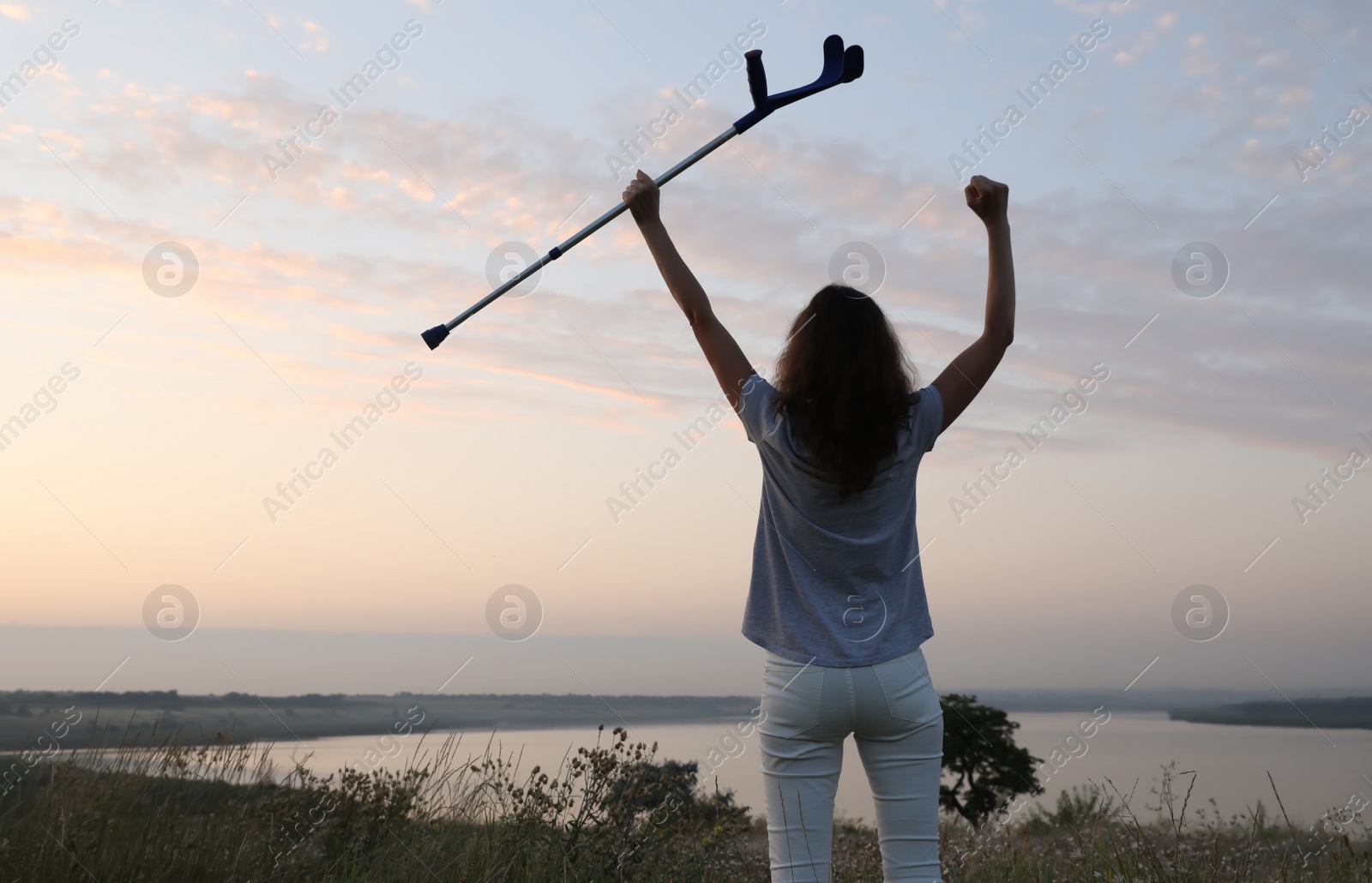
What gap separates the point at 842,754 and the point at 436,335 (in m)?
2.30

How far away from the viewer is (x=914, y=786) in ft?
8.55

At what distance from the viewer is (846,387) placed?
2.67 meters

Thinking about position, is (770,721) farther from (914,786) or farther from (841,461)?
(841,461)

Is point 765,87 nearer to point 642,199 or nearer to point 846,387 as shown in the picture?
point 642,199

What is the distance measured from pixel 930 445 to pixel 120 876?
156 inches

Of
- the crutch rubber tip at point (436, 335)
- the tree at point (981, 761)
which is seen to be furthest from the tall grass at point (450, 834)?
the tree at point (981, 761)

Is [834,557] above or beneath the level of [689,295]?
beneath

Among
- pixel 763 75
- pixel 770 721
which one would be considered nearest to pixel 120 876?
pixel 770 721

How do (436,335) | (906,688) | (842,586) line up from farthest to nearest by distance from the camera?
(436,335) → (842,586) → (906,688)

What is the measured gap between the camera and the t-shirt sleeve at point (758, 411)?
2756mm

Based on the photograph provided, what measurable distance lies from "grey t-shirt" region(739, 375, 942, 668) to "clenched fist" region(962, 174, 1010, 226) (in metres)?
0.72

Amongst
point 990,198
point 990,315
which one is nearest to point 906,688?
point 990,315

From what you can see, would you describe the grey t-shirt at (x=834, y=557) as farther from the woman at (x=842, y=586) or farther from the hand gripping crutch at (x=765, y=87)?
the hand gripping crutch at (x=765, y=87)

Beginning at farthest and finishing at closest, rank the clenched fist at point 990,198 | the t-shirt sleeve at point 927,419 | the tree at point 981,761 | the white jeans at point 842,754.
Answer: the tree at point 981,761 → the clenched fist at point 990,198 → the t-shirt sleeve at point 927,419 → the white jeans at point 842,754
